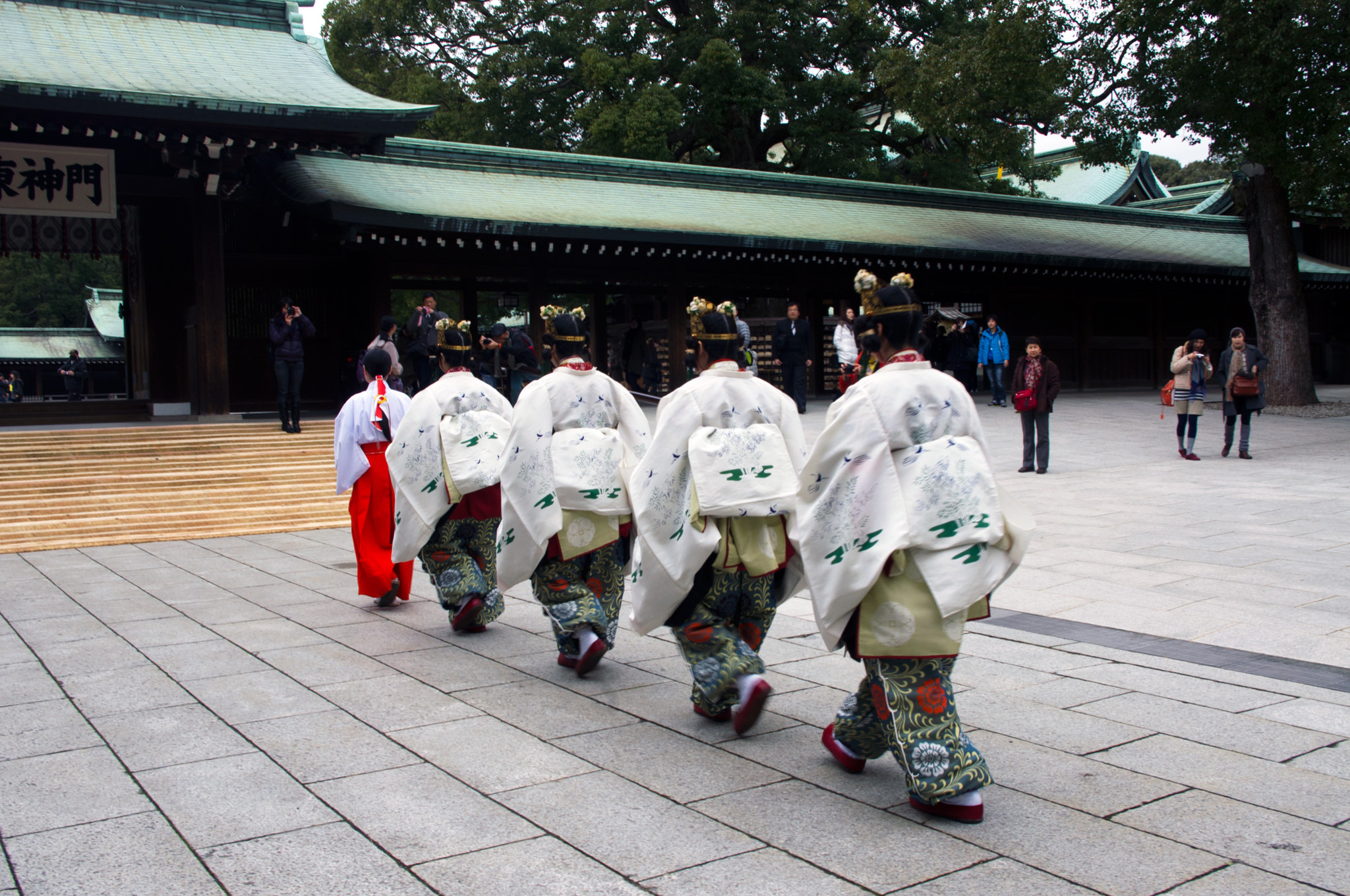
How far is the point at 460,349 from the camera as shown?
5.46 m

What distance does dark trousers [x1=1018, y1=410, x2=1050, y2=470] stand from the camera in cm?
1098

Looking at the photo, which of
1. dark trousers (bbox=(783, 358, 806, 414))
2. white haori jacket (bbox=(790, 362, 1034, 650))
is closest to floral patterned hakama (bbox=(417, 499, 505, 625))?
white haori jacket (bbox=(790, 362, 1034, 650))

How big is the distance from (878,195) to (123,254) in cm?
1361

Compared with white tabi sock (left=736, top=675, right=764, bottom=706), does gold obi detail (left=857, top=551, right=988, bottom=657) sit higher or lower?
higher

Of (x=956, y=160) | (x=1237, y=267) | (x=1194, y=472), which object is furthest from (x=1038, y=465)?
(x=956, y=160)

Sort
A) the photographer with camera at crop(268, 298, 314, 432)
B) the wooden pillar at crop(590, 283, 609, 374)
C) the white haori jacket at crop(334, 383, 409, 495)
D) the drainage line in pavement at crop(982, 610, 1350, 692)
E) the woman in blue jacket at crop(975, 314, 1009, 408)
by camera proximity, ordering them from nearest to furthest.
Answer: the drainage line in pavement at crop(982, 610, 1350, 692) < the white haori jacket at crop(334, 383, 409, 495) < the photographer with camera at crop(268, 298, 314, 432) < the woman in blue jacket at crop(975, 314, 1009, 408) < the wooden pillar at crop(590, 283, 609, 374)

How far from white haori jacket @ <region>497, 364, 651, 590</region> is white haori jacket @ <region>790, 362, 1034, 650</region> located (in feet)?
5.15

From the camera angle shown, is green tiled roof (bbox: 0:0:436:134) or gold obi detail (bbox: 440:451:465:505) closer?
gold obi detail (bbox: 440:451:465:505)

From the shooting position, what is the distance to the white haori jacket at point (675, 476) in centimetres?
376

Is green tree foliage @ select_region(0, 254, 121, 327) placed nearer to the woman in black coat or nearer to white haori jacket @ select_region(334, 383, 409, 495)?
white haori jacket @ select_region(334, 383, 409, 495)

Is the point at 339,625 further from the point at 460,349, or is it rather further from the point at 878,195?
the point at 878,195

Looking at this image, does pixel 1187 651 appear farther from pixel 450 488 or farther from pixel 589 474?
pixel 450 488

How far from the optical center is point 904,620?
2906 millimetres

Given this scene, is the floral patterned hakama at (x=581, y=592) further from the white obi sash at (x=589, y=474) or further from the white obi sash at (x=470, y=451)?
the white obi sash at (x=470, y=451)
